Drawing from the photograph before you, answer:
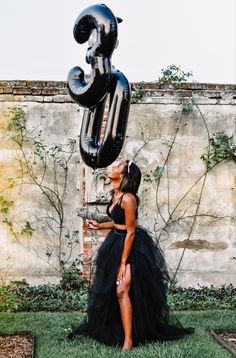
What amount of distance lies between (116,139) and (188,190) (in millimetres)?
4067

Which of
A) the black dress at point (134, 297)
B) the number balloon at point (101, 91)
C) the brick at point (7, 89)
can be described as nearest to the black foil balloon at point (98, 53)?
the number balloon at point (101, 91)

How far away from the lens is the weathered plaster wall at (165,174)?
8.85m

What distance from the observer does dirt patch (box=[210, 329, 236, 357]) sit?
5605 millimetres

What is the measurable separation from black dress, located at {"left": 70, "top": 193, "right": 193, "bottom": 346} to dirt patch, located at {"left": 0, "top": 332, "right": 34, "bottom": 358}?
1.44 ft

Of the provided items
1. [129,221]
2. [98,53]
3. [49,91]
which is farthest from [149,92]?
[98,53]

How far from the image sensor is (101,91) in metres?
5.15

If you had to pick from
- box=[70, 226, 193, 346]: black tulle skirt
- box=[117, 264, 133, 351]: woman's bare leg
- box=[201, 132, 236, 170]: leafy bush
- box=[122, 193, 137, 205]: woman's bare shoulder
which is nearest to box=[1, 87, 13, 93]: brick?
box=[201, 132, 236, 170]: leafy bush

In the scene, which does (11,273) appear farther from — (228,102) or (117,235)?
(228,102)

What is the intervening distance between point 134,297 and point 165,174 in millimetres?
3499

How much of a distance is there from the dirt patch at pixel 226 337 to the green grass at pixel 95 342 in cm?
6

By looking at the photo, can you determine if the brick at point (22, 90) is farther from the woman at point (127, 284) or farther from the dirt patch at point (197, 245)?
the woman at point (127, 284)

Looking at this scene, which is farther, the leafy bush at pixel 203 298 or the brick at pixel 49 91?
the brick at pixel 49 91

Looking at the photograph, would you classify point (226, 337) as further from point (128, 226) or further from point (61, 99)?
point (61, 99)

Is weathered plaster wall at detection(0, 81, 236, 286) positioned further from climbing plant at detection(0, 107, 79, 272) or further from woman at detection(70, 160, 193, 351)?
woman at detection(70, 160, 193, 351)
